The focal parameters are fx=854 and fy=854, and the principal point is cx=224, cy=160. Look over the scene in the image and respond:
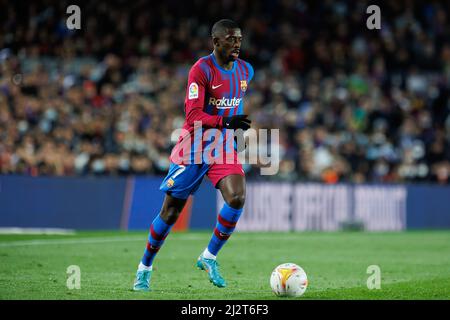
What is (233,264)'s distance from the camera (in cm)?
1266

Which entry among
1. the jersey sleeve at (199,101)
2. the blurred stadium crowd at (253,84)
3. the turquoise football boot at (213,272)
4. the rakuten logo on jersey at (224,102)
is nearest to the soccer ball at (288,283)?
the turquoise football boot at (213,272)

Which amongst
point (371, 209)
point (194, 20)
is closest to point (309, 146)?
point (371, 209)

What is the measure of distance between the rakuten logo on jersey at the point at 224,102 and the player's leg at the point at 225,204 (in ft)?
2.24

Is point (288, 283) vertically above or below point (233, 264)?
above

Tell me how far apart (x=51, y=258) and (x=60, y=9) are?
1361 centimetres

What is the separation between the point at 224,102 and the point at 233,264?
3844 mm

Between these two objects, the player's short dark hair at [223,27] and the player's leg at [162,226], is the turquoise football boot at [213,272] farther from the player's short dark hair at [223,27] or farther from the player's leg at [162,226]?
the player's short dark hair at [223,27]

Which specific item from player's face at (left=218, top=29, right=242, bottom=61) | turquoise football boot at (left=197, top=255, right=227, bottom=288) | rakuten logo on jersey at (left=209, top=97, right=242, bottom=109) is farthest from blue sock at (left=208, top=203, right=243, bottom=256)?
player's face at (left=218, top=29, right=242, bottom=61)

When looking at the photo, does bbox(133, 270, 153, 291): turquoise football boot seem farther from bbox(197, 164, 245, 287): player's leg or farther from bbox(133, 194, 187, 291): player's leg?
bbox(197, 164, 245, 287): player's leg

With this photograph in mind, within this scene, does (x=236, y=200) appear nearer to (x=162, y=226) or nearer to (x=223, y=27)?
(x=162, y=226)

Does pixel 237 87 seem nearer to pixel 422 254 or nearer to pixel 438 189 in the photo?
pixel 422 254

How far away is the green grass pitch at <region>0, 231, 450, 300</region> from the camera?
907cm

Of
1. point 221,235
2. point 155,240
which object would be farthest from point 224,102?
point 155,240

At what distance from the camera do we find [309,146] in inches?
903
